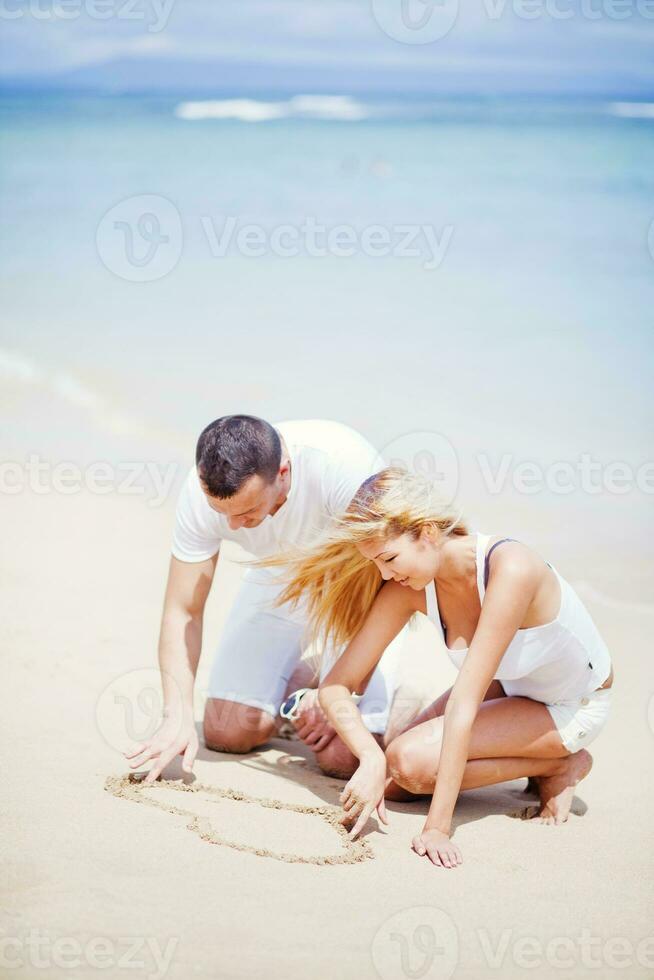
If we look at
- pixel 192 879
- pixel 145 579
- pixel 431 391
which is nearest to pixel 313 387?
pixel 431 391

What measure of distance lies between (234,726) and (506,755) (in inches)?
38.6

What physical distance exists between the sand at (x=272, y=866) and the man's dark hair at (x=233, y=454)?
881 mm

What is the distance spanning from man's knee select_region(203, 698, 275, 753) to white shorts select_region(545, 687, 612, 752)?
102 centimetres

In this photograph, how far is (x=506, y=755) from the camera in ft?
9.80

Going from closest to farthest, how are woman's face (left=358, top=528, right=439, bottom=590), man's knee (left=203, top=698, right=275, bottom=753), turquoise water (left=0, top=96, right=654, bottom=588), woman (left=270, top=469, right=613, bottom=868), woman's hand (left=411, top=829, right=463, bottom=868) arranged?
1. woman's hand (left=411, top=829, right=463, bottom=868)
2. woman (left=270, top=469, right=613, bottom=868)
3. woman's face (left=358, top=528, right=439, bottom=590)
4. man's knee (left=203, top=698, right=275, bottom=753)
5. turquoise water (left=0, top=96, right=654, bottom=588)

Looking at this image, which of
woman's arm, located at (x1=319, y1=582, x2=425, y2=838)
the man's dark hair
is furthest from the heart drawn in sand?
the man's dark hair

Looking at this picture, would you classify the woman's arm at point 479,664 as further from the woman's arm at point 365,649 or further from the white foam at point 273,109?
the white foam at point 273,109

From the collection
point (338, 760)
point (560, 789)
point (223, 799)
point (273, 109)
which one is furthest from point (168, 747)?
point (273, 109)

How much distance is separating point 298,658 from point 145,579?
1.72 m

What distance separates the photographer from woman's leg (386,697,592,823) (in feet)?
9.64

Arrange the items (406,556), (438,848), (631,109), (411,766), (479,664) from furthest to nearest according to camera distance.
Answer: (631,109)
(411,766)
(406,556)
(479,664)
(438,848)

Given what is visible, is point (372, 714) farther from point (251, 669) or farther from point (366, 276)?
point (366, 276)

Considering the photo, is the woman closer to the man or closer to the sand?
the sand

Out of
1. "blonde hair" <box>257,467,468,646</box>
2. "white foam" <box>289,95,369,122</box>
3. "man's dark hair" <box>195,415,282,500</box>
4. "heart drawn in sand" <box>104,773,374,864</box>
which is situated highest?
"white foam" <box>289,95,369,122</box>
